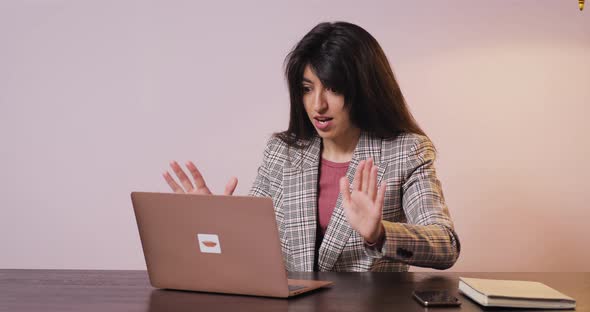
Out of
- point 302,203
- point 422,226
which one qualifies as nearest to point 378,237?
point 422,226

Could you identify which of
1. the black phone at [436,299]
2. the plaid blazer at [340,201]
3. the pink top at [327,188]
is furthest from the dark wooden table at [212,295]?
the pink top at [327,188]

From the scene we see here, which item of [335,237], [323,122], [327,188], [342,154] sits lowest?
[335,237]

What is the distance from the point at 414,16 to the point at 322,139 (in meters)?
0.92

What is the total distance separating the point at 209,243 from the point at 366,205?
39 cm

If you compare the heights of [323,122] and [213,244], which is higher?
[323,122]

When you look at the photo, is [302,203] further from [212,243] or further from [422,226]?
[212,243]

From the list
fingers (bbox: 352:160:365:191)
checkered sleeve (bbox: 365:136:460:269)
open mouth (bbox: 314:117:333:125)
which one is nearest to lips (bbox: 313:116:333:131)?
open mouth (bbox: 314:117:333:125)

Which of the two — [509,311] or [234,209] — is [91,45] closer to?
[234,209]

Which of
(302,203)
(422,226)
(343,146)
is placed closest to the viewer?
(422,226)

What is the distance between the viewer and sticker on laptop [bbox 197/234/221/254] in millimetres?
1466

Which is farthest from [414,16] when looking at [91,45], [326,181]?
[91,45]

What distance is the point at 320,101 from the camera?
2133 mm

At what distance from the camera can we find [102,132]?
3203mm

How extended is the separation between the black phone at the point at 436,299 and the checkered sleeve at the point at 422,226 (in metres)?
0.22
